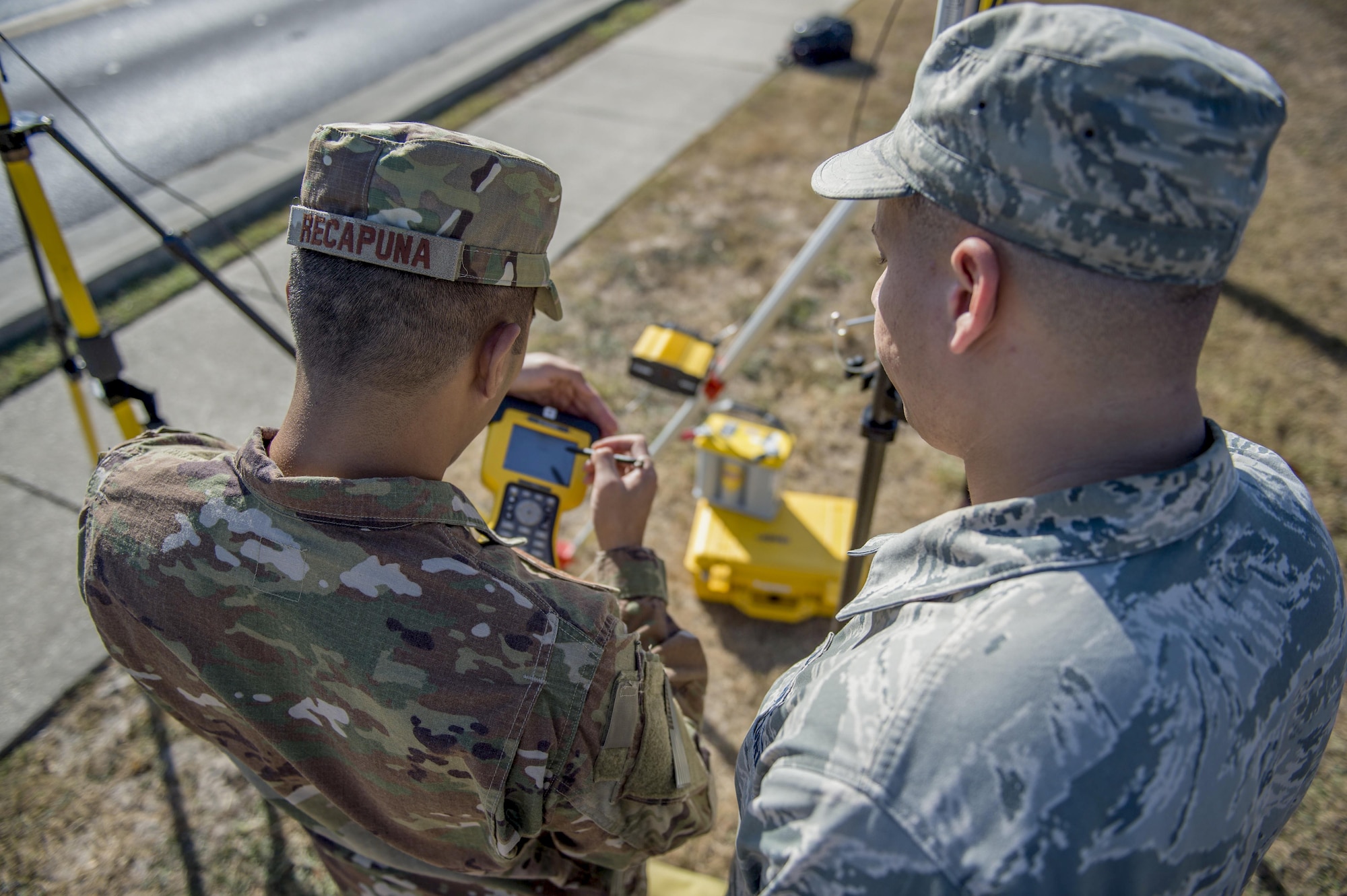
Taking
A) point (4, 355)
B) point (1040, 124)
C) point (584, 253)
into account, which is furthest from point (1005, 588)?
point (4, 355)

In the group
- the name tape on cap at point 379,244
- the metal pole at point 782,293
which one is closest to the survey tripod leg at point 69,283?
the name tape on cap at point 379,244

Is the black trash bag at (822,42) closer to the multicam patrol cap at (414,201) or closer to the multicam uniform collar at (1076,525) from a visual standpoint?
the multicam patrol cap at (414,201)

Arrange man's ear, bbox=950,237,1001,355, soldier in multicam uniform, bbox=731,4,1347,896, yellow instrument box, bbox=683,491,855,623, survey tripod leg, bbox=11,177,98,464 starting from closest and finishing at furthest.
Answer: soldier in multicam uniform, bbox=731,4,1347,896 → man's ear, bbox=950,237,1001,355 → survey tripod leg, bbox=11,177,98,464 → yellow instrument box, bbox=683,491,855,623

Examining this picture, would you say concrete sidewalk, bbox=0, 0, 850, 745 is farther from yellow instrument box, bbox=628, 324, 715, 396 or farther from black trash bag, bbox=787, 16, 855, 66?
yellow instrument box, bbox=628, 324, 715, 396

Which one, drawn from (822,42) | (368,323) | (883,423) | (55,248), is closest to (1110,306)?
(368,323)

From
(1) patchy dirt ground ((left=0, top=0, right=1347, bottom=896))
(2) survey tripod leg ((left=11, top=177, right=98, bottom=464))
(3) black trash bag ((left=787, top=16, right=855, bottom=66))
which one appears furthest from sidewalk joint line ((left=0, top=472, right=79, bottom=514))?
(3) black trash bag ((left=787, top=16, right=855, bottom=66))

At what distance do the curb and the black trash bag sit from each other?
2.13m

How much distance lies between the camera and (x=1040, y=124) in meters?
0.88

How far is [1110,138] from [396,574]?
0.99m

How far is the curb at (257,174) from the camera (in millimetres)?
4414

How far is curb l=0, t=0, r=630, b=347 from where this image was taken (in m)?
4.41

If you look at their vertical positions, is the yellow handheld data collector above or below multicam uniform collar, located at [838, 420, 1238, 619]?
below

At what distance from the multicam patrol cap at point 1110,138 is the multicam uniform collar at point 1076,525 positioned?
0.71 feet

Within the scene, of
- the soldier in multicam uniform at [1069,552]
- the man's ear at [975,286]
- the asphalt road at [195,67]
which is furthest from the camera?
the asphalt road at [195,67]
